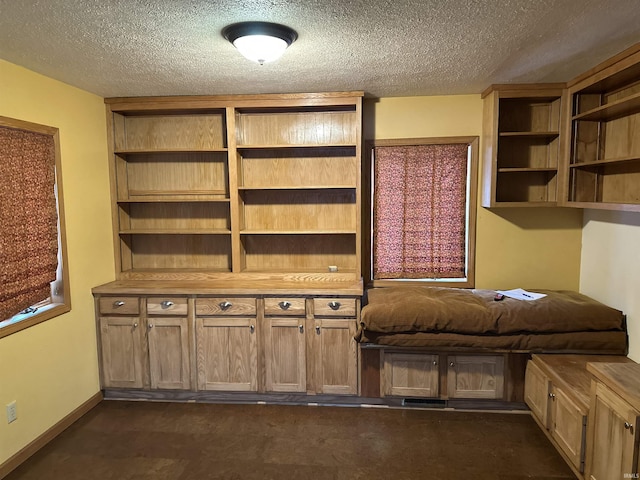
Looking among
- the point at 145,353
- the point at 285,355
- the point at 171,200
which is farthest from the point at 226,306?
the point at 171,200

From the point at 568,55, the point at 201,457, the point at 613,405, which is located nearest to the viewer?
the point at 613,405

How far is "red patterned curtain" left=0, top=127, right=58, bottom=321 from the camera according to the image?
2.39 m

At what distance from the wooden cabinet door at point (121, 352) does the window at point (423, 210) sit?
1.92 metres

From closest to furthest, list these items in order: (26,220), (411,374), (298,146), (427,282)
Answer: (26,220)
(411,374)
(298,146)
(427,282)

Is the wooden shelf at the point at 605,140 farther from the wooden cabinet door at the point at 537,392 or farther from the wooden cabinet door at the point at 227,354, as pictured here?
the wooden cabinet door at the point at 227,354

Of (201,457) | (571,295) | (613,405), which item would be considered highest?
(571,295)

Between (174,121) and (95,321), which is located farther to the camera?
(174,121)

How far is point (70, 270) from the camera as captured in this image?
2908mm

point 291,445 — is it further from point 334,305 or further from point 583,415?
point 583,415

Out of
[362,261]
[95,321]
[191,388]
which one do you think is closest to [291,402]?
[191,388]

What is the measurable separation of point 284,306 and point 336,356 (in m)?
0.52

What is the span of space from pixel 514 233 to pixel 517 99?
1.04 m

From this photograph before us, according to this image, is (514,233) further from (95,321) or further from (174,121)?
(95,321)

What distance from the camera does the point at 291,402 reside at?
3.16m
